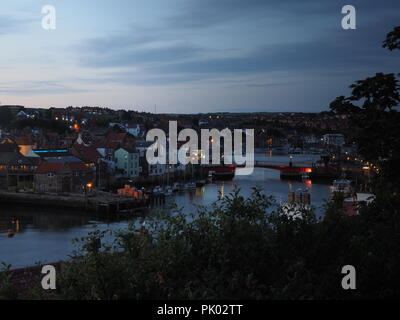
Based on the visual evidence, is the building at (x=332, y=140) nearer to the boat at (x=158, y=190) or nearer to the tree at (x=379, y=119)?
the boat at (x=158, y=190)

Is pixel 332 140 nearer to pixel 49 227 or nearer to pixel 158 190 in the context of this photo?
pixel 158 190

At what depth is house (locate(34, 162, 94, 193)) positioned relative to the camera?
1513cm

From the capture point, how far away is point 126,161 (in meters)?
20.0

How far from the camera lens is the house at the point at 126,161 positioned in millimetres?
19922

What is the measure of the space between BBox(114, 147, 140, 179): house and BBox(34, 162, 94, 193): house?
4.18 meters

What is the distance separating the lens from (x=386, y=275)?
8.82ft

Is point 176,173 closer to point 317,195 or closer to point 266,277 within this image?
point 317,195

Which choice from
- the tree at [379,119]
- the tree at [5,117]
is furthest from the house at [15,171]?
the tree at [5,117]

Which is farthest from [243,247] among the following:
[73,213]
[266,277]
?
[73,213]

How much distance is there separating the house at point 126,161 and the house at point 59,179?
4185 mm

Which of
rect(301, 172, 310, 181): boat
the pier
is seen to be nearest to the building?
rect(301, 172, 310, 181): boat

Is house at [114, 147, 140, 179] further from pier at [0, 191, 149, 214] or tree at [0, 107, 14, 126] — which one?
tree at [0, 107, 14, 126]

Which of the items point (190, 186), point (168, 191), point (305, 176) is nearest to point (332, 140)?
point (305, 176)

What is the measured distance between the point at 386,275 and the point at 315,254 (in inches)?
16.7
